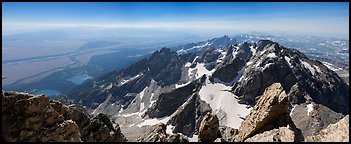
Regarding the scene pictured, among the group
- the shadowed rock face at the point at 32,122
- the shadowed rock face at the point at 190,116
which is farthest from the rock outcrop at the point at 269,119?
the shadowed rock face at the point at 190,116

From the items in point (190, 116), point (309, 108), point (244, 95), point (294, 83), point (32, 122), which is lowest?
point (190, 116)

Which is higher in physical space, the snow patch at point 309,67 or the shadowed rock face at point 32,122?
the shadowed rock face at point 32,122

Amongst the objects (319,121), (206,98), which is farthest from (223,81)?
(319,121)

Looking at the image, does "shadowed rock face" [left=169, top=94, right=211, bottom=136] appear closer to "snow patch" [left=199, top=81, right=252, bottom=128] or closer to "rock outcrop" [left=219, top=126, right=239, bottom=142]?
"snow patch" [left=199, top=81, right=252, bottom=128]

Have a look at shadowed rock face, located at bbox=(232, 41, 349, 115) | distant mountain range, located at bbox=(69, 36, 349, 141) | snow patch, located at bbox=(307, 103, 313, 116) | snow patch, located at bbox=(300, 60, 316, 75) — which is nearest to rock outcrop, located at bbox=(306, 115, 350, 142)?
distant mountain range, located at bbox=(69, 36, 349, 141)

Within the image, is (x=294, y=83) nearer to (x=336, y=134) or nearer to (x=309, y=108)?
(x=309, y=108)

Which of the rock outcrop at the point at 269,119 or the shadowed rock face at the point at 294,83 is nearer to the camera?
the rock outcrop at the point at 269,119

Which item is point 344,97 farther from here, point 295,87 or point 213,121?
point 213,121

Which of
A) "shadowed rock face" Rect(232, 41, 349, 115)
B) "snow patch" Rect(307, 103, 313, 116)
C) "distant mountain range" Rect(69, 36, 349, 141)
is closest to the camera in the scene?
"snow patch" Rect(307, 103, 313, 116)

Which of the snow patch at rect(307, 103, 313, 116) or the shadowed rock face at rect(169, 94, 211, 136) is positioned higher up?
the snow patch at rect(307, 103, 313, 116)

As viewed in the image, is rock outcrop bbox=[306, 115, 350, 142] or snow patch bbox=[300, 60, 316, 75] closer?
rock outcrop bbox=[306, 115, 350, 142]

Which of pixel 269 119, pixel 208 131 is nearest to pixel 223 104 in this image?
pixel 208 131

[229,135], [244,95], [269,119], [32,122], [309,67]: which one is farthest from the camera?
[309,67]

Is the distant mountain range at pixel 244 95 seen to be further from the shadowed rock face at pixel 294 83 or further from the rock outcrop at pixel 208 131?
the rock outcrop at pixel 208 131
